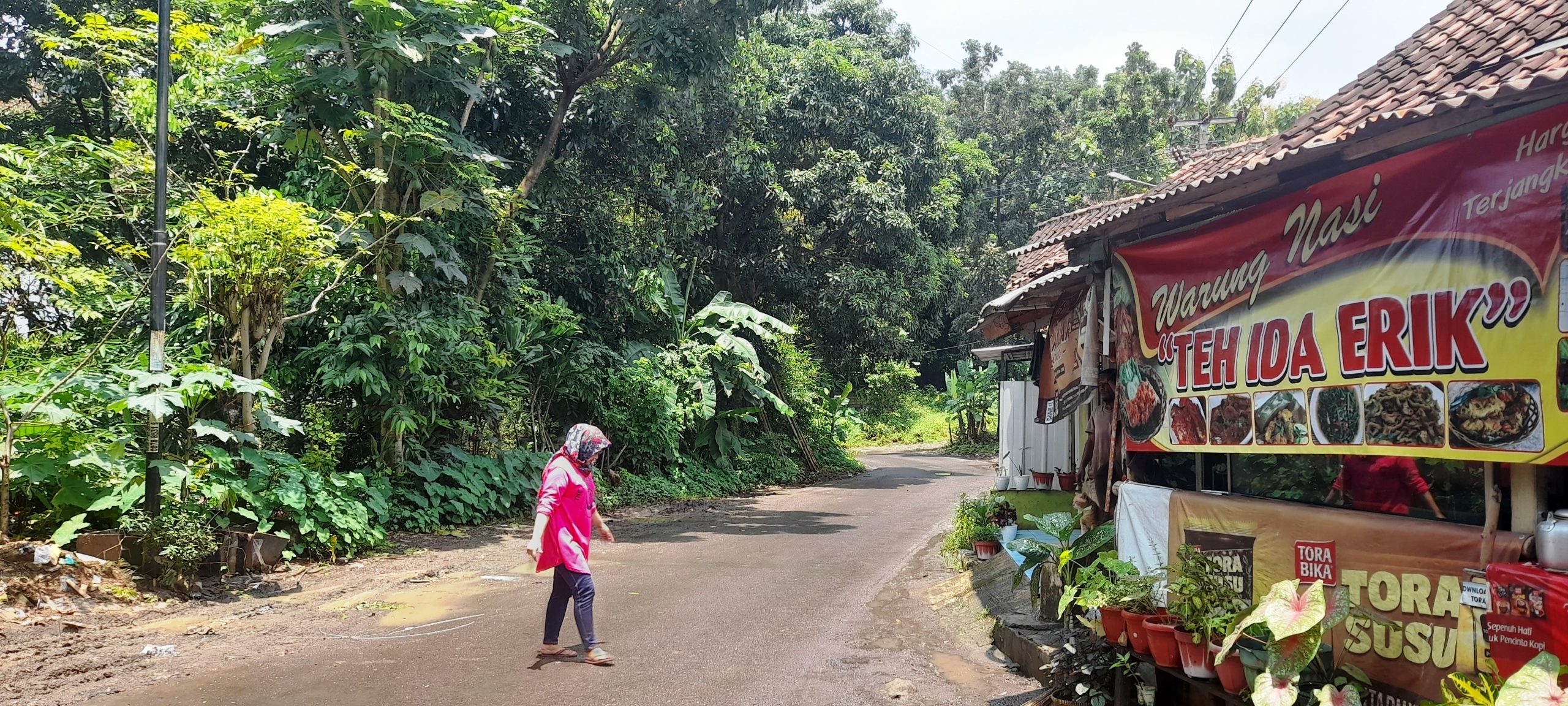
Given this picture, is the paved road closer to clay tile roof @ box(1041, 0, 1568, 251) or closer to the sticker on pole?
the sticker on pole

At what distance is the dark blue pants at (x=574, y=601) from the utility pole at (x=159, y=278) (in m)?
4.38

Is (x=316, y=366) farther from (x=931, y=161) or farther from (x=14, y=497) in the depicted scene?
(x=931, y=161)

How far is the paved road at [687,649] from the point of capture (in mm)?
5855

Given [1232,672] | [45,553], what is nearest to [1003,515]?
[1232,672]

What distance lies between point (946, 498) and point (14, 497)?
14557mm

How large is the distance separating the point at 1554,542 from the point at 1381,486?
5.58ft

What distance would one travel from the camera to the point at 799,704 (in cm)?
574

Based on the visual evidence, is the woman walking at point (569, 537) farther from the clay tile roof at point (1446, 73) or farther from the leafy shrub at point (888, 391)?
the leafy shrub at point (888, 391)

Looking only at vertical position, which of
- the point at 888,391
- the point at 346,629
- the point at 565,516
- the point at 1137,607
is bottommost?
the point at 346,629

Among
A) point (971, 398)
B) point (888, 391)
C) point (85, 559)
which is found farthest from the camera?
point (888, 391)

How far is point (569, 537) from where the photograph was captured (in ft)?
21.5

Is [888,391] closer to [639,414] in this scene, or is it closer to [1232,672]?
[639,414]

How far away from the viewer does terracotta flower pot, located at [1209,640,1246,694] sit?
4.41 metres

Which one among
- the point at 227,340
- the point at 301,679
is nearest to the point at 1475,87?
the point at 301,679
